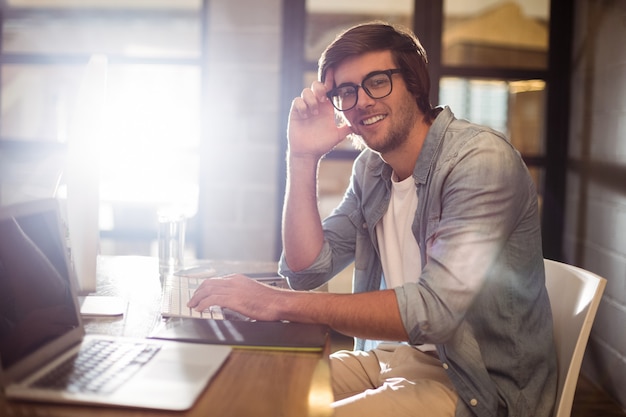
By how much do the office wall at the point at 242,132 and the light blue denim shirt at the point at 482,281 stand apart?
1.73 meters

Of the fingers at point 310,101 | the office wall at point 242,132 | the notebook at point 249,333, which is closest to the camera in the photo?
the notebook at point 249,333

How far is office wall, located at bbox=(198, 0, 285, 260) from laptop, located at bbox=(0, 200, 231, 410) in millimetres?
2023

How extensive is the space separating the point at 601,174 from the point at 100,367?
7.81 ft

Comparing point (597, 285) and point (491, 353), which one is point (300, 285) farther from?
point (597, 285)

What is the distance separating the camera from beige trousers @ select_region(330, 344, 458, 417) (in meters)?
1.23

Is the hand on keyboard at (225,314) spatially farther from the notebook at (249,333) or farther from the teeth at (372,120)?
the teeth at (372,120)

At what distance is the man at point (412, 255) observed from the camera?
1.22 metres

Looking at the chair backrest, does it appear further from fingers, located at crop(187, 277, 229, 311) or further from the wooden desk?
fingers, located at crop(187, 277, 229, 311)

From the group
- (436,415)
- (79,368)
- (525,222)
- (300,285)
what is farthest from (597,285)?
(79,368)

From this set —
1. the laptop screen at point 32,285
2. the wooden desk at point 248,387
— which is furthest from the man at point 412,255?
the laptop screen at point 32,285

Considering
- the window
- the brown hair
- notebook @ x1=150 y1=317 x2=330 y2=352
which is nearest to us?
notebook @ x1=150 y1=317 x2=330 y2=352

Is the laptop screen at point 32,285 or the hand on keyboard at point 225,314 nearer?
the laptop screen at point 32,285

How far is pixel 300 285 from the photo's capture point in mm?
1672

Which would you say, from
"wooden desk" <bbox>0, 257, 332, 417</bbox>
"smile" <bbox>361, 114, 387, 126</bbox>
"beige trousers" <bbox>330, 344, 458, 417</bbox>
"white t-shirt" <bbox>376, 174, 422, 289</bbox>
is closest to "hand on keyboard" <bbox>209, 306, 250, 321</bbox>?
"wooden desk" <bbox>0, 257, 332, 417</bbox>
